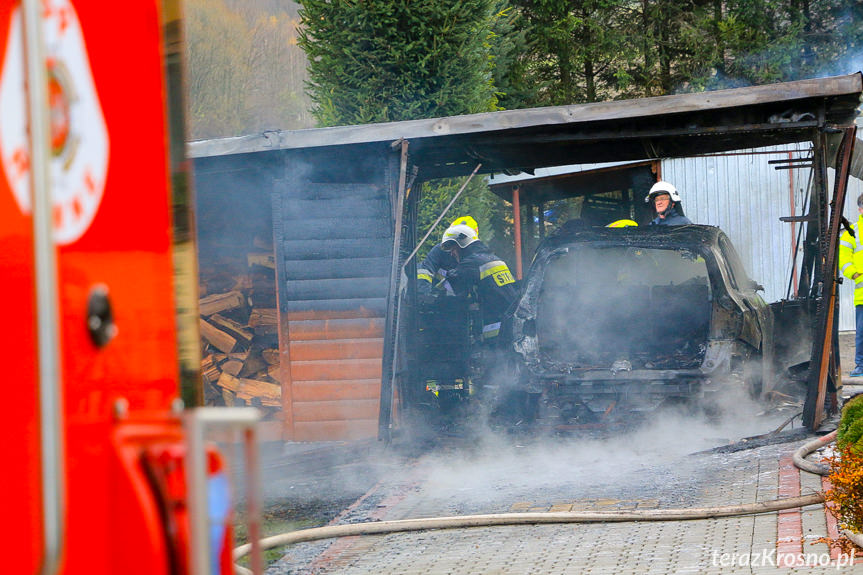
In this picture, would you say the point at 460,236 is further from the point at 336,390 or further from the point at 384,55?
the point at 384,55

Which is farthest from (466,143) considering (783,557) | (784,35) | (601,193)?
(784,35)

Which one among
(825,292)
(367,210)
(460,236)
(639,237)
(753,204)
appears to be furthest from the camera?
(753,204)

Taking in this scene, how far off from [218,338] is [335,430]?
5.99 feet

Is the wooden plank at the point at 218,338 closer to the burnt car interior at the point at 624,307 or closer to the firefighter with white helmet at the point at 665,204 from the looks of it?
the burnt car interior at the point at 624,307

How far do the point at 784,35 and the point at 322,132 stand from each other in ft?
75.2

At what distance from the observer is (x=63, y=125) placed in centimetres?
155

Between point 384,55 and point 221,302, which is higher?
point 384,55

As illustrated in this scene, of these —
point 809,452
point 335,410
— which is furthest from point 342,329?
point 809,452

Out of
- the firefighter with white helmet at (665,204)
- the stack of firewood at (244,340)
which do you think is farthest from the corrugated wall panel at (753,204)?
the stack of firewood at (244,340)

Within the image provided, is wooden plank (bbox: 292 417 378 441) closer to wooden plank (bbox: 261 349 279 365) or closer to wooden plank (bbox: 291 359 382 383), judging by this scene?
wooden plank (bbox: 291 359 382 383)

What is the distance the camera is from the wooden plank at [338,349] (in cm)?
973

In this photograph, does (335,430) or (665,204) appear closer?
(335,430)

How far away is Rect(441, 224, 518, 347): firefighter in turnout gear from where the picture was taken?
384 inches

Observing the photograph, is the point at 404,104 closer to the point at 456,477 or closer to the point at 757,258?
the point at 757,258
